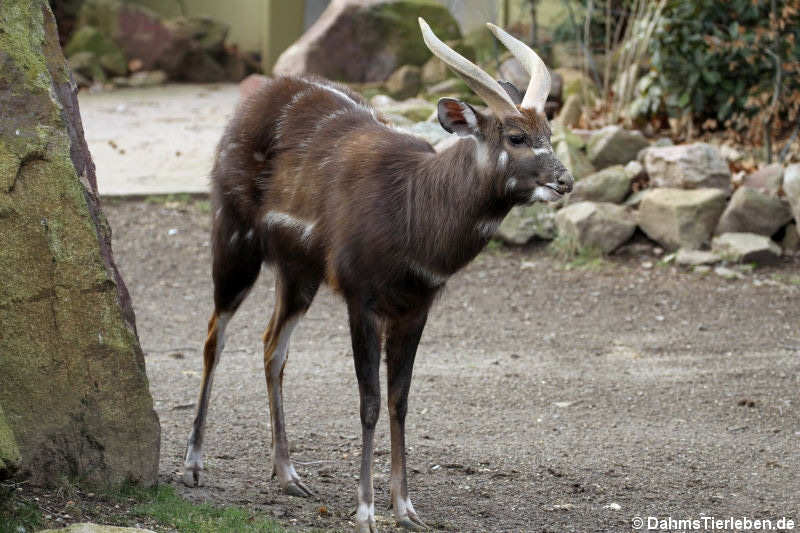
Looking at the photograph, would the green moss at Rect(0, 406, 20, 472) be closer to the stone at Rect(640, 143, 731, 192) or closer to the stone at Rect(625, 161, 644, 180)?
the stone at Rect(640, 143, 731, 192)

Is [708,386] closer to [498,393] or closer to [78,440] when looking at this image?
[498,393]

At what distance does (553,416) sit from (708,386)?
3.54 ft

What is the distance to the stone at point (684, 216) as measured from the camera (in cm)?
915

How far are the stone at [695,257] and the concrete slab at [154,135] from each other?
4.16 m

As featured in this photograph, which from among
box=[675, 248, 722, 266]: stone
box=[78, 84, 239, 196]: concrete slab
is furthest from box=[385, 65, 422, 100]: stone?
box=[675, 248, 722, 266]: stone

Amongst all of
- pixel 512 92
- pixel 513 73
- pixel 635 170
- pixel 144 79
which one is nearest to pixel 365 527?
pixel 512 92

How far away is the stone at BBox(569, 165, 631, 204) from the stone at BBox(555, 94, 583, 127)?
163cm

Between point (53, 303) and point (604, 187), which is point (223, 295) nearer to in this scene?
point (53, 303)

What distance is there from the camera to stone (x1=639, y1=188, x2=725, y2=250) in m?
9.15

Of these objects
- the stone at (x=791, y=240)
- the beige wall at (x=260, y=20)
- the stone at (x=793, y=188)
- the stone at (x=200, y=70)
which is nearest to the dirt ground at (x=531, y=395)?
the stone at (x=791, y=240)

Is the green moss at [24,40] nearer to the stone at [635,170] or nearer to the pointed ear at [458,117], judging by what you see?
the pointed ear at [458,117]

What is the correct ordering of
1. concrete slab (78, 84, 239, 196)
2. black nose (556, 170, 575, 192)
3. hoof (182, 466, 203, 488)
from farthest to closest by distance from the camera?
concrete slab (78, 84, 239, 196) < hoof (182, 466, 203, 488) < black nose (556, 170, 575, 192)

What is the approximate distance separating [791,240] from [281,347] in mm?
5446

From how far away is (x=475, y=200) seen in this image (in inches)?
172
